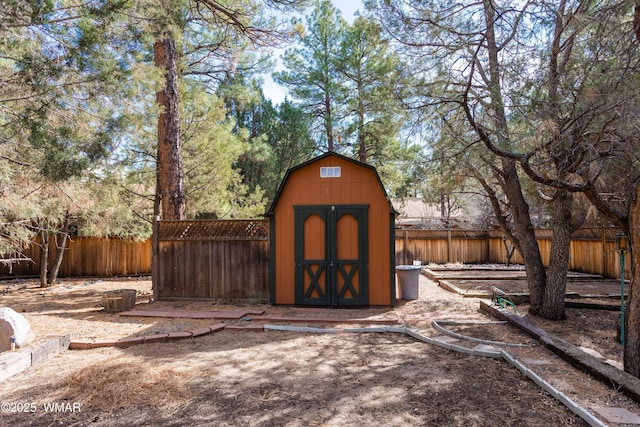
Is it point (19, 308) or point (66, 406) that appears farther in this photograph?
point (19, 308)

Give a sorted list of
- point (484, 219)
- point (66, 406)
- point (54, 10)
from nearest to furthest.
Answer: point (66, 406) → point (54, 10) → point (484, 219)

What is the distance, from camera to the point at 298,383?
358 centimetres

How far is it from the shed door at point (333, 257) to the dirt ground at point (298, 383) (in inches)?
68.4

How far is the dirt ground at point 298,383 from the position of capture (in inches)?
114

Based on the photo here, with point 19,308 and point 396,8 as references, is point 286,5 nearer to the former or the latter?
point 396,8

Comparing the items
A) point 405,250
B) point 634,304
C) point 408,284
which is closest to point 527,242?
point 408,284

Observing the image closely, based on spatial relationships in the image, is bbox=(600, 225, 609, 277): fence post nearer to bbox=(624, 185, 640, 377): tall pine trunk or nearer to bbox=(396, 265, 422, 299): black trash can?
bbox=(396, 265, 422, 299): black trash can

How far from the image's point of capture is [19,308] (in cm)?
718

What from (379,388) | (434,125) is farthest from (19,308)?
(434,125)

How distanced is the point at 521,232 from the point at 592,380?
370 cm

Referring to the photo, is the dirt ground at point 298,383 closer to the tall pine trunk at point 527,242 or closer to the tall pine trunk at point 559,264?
the tall pine trunk at point 559,264

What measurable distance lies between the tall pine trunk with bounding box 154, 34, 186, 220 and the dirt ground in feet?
11.3

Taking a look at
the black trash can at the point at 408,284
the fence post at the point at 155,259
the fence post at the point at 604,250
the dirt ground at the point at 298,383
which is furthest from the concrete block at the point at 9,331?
the fence post at the point at 604,250

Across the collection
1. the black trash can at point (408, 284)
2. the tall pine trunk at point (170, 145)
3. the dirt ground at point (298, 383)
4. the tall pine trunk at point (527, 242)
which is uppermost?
the tall pine trunk at point (170, 145)
